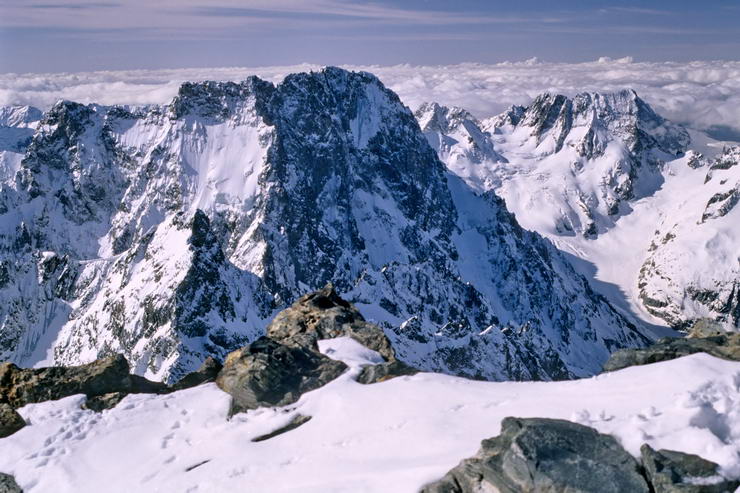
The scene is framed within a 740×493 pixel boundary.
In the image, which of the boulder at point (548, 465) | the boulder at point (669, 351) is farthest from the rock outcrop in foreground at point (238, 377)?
the boulder at point (548, 465)

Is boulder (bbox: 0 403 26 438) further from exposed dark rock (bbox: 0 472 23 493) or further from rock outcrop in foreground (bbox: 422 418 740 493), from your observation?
rock outcrop in foreground (bbox: 422 418 740 493)

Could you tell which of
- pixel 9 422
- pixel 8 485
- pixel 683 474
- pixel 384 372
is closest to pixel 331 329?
pixel 384 372

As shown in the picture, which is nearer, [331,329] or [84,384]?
[84,384]

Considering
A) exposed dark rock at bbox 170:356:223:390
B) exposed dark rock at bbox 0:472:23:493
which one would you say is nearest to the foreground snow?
exposed dark rock at bbox 0:472:23:493

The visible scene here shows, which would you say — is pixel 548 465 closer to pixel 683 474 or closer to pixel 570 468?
pixel 570 468

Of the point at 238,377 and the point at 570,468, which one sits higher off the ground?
the point at 570,468

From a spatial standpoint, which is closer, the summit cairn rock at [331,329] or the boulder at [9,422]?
the boulder at [9,422]

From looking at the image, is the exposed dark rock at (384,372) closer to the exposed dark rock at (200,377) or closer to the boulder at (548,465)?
the exposed dark rock at (200,377)

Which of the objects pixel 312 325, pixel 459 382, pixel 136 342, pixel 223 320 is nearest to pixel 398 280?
pixel 223 320
